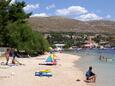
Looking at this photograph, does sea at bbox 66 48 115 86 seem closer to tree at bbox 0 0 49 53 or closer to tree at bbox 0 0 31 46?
tree at bbox 0 0 49 53

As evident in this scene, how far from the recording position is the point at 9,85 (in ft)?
60.3

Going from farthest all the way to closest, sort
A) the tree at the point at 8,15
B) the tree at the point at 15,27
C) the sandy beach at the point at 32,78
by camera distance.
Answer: the tree at the point at 15,27 < the tree at the point at 8,15 < the sandy beach at the point at 32,78

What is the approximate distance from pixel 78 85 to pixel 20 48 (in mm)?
39198

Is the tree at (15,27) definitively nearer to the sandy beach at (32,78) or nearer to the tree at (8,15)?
the tree at (8,15)

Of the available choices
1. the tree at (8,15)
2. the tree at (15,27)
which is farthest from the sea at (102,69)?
the tree at (8,15)

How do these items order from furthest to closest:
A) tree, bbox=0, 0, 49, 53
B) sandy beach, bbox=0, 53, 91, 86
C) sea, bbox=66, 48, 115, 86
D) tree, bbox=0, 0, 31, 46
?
tree, bbox=0, 0, 49, 53
tree, bbox=0, 0, 31, 46
sea, bbox=66, 48, 115, 86
sandy beach, bbox=0, 53, 91, 86

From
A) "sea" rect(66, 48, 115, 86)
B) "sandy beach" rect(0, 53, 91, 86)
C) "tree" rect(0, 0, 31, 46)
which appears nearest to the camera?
"sandy beach" rect(0, 53, 91, 86)

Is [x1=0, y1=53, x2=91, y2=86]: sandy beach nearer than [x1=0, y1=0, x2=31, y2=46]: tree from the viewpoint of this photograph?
Yes

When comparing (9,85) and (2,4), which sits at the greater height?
(2,4)

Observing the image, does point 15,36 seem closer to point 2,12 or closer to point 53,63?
Result: point 2,12

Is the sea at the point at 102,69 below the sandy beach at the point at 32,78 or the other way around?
below

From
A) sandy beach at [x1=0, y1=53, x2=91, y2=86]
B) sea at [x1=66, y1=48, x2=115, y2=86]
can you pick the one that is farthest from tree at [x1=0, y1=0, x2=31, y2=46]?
sandy beach at [x1=0, y1=53, x2=91, y2=86]

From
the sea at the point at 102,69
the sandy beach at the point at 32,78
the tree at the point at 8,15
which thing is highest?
the tree at the point at 8,15

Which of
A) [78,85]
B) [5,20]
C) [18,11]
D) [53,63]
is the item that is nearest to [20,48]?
[18,11]
